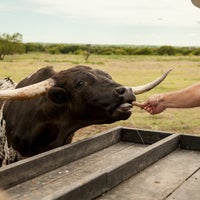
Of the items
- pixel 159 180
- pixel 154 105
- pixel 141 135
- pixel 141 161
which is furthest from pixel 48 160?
pixel 141 135

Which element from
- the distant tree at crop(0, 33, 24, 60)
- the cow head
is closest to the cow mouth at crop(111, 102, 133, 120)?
the cow head

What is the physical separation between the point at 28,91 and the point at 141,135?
1211 mm

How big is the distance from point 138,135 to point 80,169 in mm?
1228

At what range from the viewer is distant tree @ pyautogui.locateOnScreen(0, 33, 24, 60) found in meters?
74.1

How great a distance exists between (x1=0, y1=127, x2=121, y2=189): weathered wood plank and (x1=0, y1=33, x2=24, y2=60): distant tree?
69.8m

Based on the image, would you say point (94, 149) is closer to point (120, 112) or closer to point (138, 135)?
point (120, 112)

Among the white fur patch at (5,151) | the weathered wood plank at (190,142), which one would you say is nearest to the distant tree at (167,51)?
the white fur patch at (5,151)

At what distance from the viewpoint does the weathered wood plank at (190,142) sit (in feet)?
14.0

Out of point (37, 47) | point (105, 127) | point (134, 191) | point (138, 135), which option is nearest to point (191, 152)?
point (138, 135)

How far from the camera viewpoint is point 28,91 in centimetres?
460

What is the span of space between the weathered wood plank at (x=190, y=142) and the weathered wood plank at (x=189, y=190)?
938 mm

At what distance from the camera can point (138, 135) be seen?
15.3 ft

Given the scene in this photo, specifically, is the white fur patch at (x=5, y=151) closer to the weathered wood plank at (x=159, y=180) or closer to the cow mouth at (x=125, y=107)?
the cow mouth at (x=125, y=107)

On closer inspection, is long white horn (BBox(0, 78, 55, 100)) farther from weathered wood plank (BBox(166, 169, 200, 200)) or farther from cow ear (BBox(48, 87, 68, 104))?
weathered wood plank (BBox(166, 169, 200, 200))
